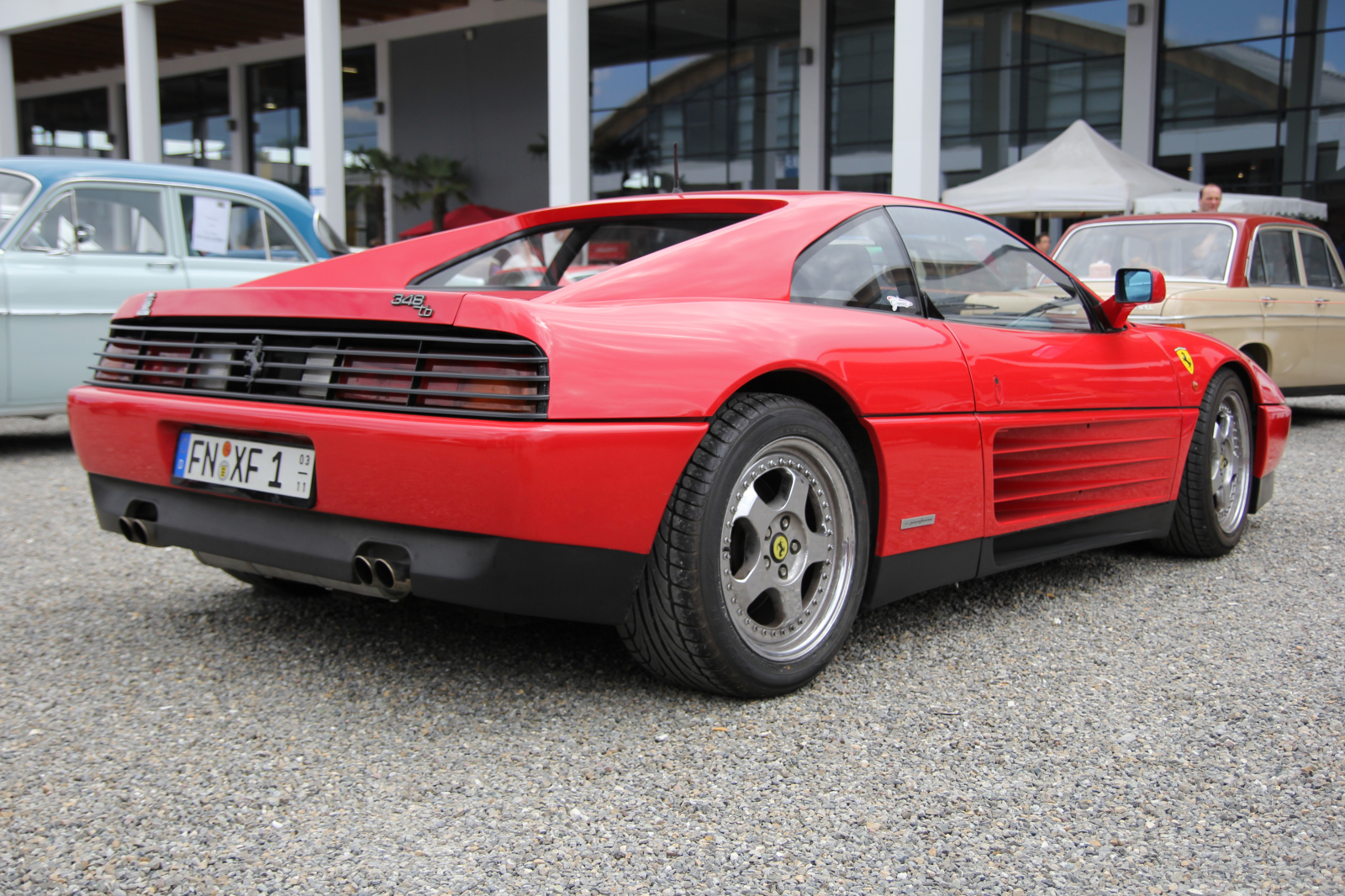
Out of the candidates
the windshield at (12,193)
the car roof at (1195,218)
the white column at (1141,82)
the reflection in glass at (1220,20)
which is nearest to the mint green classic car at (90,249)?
the windshield at (12,193)

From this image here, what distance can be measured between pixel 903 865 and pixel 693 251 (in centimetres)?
148

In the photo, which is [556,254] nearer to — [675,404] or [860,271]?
[860,271]

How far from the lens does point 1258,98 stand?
1577 centimetres

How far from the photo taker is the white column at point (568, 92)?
13.3 m

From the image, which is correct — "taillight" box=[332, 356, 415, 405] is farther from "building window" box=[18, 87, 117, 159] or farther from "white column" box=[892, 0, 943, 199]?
"building window" box=[18, 87, 117, 159]

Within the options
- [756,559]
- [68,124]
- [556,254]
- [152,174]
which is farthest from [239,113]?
[756,559]

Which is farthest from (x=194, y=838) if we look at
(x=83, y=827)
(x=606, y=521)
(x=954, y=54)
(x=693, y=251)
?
(x=954, y=54)

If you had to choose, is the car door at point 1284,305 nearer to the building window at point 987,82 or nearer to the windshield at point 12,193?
the windshield at point 12,193

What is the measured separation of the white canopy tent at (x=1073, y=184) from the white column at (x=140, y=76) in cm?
1328

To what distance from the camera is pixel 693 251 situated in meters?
2.70

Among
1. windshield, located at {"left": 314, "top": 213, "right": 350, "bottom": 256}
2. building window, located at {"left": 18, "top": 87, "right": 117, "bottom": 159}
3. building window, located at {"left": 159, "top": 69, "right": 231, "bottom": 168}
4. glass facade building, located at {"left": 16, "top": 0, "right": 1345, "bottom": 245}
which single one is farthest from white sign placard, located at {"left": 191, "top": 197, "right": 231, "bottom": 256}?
building window, located at {"left": 18, "top": 87, "right": 117, "bottom": 159}

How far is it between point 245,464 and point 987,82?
58.7 ft

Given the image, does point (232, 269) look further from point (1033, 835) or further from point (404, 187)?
point (404, 187)

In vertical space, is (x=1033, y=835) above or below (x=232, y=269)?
below
